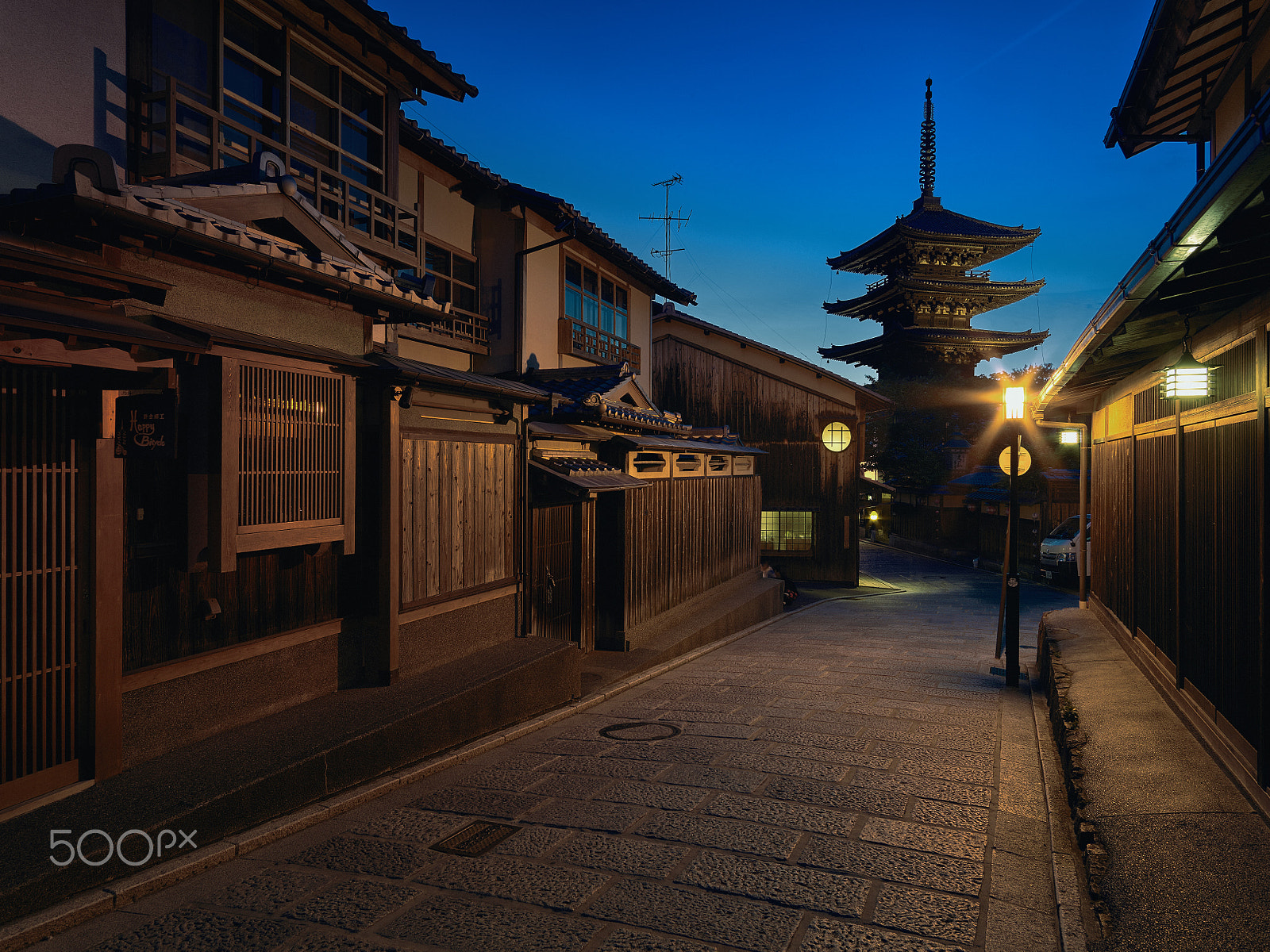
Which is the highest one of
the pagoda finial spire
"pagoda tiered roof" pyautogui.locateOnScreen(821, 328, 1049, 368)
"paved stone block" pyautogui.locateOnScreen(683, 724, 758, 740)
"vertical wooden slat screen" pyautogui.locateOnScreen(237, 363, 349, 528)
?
the pagoda finial spire

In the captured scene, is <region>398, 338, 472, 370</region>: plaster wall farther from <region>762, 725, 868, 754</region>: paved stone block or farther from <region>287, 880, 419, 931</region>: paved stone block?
<region>287, 880, 419, 931</region>: paved stone block

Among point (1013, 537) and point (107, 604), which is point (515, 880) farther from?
point (1013, 537)

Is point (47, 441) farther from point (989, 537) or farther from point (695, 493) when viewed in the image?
point (989, 537)

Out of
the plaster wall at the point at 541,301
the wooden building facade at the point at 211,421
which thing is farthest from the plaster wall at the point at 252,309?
the plaster wall at the point at 541,301

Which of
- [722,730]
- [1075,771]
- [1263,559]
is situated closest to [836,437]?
[722,730]

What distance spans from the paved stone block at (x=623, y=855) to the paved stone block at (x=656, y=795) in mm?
721

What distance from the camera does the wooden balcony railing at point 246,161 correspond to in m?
7.34

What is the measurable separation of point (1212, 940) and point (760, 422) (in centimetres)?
2578

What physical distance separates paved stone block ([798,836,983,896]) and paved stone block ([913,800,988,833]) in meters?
0.63

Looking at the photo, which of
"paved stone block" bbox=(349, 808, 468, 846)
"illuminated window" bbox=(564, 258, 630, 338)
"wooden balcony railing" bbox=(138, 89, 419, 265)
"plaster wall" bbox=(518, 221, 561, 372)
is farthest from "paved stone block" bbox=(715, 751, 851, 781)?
"illuminated window" bbox=(564, 258, 630, 338)

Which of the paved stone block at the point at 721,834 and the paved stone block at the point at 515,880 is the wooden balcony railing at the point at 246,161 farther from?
the paved stone block at the point at 721,834

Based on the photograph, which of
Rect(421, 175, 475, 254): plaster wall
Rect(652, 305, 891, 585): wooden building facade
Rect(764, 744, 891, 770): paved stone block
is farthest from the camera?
Rect(652, 305, 891, 585): wooden building facade

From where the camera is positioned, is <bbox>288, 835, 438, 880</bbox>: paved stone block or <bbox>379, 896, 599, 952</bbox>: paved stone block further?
<bbox>288, 835, 438, 880</bbox>: paved stone block

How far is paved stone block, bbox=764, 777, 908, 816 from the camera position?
236 inches
